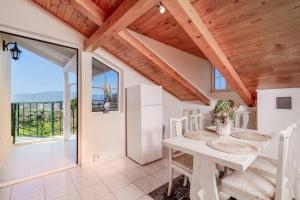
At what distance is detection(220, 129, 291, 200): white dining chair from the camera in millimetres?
1170

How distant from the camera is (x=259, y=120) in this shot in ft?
9.32

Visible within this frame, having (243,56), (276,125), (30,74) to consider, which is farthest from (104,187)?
(30,74)

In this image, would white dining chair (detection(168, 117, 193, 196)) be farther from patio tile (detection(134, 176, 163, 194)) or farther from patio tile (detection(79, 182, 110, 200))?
patio tile (detection(79, 182, 110, 200))

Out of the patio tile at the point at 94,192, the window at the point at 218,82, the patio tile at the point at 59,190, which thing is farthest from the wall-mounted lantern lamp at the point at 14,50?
the window at the point at 218,82

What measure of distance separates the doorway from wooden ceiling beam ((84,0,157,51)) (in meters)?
1.24

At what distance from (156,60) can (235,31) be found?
131 cm

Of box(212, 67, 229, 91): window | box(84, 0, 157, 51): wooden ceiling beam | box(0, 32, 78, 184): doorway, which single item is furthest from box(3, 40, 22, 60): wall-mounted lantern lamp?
box(212, 67, 229, 91): window

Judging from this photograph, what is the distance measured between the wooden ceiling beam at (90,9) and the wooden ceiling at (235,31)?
0.8 inches

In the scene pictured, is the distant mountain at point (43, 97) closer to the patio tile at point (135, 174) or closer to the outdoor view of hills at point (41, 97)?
the outdoor view of hills at point (41, 97)

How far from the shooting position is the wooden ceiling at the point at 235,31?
1.64 metres

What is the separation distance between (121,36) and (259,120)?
284 cm

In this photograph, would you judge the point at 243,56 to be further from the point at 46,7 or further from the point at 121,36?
the point at 46,7

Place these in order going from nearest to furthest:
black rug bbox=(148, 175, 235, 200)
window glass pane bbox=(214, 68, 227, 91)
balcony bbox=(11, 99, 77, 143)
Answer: black rug bbox=(148, 175, 235, 200)
window glass pane bbox=(214, 68, 227, 91)
balcony bbox=(11, 99, 77, 143)

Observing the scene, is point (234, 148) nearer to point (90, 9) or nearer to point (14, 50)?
point (90, 9)
